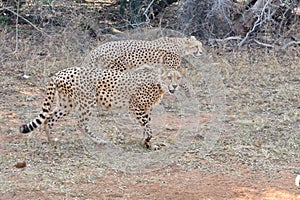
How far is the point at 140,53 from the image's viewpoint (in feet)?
24.7

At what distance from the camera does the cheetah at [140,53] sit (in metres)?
7.25

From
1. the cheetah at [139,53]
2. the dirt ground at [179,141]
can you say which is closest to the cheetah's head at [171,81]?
the dirt ground at [179,141]

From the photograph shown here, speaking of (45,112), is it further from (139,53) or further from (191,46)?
(191,46)

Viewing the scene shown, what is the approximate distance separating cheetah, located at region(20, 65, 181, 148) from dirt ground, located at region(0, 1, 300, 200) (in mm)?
273

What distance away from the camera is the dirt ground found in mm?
4703

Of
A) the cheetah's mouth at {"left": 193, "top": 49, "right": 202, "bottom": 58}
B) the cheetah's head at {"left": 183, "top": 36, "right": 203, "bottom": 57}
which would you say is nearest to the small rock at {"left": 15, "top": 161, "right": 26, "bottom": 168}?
the cheetah's head at {"left": 183, "top": 36, "right": 203, "bottom": 57}

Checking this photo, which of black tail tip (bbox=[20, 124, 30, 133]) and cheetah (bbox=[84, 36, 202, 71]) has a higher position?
cheetah (bbox=[84, 36, 202, 71])

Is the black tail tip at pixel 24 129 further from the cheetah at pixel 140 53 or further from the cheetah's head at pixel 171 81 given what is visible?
the cheetah at pixel 140 53

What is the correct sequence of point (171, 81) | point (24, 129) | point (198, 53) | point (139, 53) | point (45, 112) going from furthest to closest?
point (198, 53) < point (139, 53) < point (171, 81) < point (45, 112) < point (24, 129)

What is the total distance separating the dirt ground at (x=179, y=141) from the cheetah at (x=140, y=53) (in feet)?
1.72

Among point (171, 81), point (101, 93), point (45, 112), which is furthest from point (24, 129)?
point (171, 81)

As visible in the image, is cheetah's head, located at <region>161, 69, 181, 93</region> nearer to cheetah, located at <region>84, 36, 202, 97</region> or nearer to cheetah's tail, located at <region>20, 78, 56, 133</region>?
cheetah's tail, located at <region>20, 78, 56, 133</region>

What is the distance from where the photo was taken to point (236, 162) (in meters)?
5.31

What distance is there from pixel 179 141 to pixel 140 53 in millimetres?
1931
